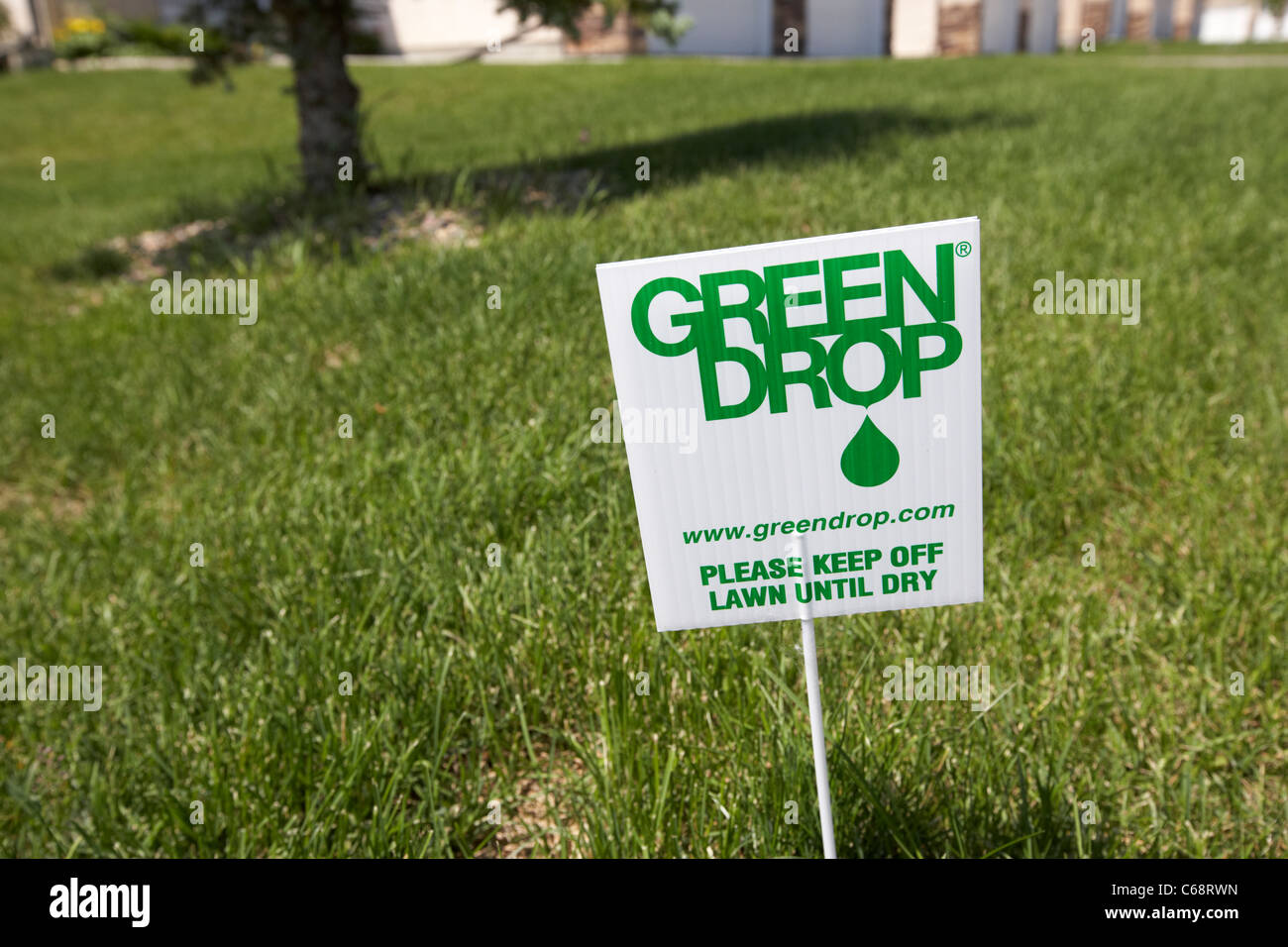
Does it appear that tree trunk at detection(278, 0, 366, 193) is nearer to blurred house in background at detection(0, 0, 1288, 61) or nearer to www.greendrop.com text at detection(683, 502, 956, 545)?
www.greendrop.com text at detection(683, 502, 956, 545)

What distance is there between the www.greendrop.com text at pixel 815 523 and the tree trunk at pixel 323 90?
23.9 ft

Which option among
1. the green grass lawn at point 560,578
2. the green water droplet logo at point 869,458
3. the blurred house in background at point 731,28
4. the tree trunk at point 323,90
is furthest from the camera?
the blurred house in background at point 731,28

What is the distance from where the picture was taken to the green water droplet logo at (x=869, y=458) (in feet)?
5.36

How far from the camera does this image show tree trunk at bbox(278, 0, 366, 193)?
7.80 meters

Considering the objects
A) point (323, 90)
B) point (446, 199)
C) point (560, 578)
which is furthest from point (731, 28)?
point (560, 578)

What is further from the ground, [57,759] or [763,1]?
[763,1]

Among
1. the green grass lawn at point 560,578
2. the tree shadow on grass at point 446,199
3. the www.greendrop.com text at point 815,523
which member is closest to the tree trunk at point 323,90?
the tree shadow on grass at point 446,199

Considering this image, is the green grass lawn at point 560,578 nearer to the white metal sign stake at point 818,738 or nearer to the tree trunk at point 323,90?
the white metal sign stake at point 818,738

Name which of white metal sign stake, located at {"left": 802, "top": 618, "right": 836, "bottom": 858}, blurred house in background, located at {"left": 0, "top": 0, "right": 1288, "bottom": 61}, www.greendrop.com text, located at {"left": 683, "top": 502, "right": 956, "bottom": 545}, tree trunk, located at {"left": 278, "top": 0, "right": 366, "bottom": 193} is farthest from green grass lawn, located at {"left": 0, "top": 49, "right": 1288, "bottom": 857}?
blurred house in background, located at {"left": 0, "top": 0, "right": 1288, "bottom": 61}

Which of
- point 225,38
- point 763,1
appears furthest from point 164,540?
point 763,1

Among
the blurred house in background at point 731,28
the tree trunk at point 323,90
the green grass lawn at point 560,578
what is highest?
the blurred house in background at point 731,28

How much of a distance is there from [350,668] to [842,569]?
162 centimetres

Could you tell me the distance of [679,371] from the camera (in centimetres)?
159

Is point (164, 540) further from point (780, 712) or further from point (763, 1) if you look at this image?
point (763, 1)
